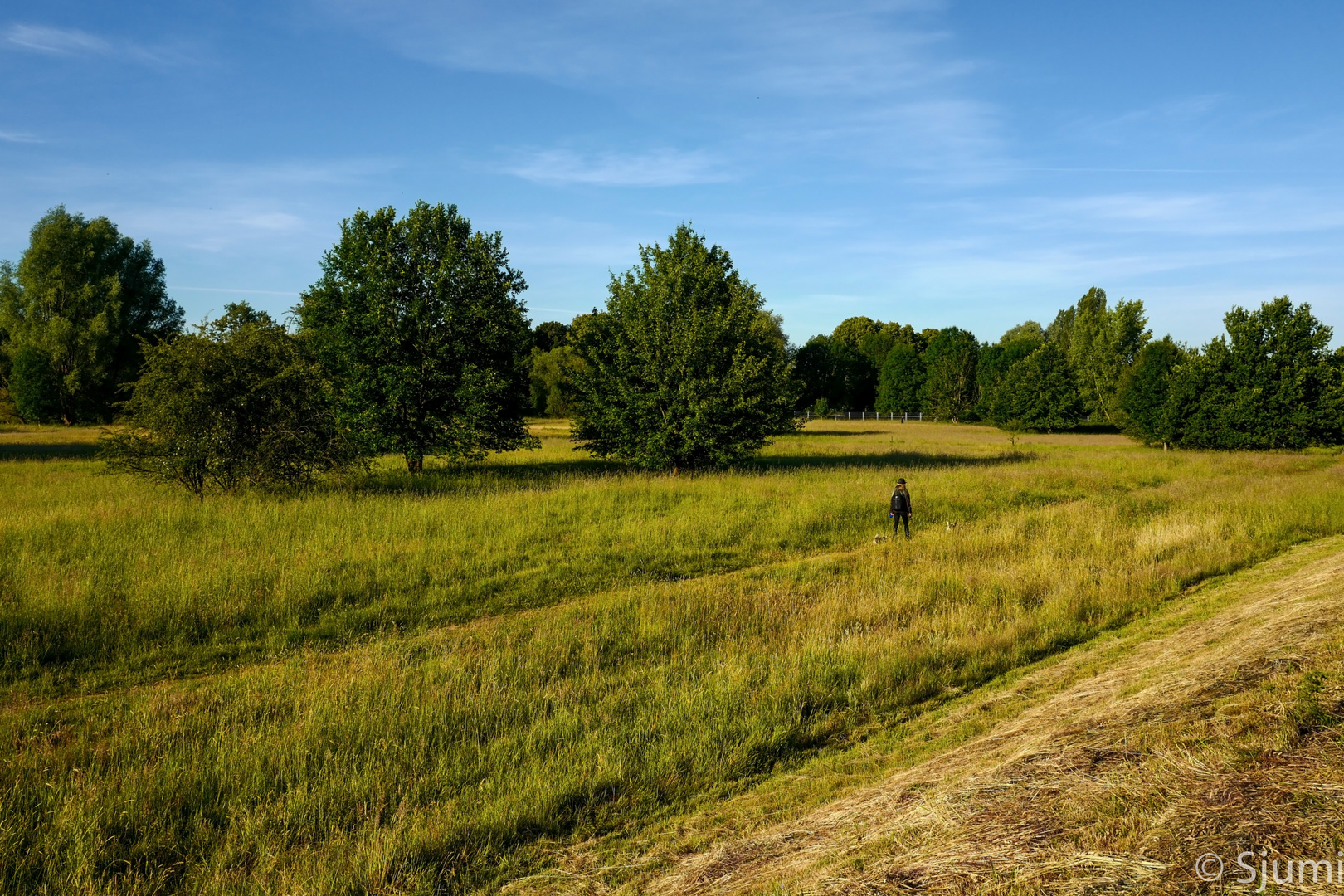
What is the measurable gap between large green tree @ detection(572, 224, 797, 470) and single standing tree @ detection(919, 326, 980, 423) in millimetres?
69924

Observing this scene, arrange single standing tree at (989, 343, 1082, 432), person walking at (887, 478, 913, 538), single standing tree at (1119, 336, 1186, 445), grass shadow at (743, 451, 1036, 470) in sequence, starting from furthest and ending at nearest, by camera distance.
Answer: single standing tree at (989, 343, 1082, 432) < single standing tree at (1119, 336, 1186, 445) < grass shadow at (743, 451, 1036, 470) < person walking at (887, 478, 913, 538)

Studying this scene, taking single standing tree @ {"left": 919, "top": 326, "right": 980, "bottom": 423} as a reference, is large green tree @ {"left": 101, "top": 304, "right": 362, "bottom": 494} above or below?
below

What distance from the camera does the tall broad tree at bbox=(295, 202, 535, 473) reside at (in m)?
24.4

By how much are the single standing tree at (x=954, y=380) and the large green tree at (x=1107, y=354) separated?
1547 cm

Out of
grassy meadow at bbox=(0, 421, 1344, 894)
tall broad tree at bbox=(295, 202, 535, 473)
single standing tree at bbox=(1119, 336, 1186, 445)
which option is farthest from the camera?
single standing tree at bbox=(1119, 336, 1186, 445)

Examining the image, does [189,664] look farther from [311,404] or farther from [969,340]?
[969,340]

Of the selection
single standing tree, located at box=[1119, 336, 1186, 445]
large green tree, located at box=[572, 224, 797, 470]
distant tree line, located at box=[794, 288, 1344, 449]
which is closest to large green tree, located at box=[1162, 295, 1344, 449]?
distant tree line, located at box=[794, 288, 1344, 449]

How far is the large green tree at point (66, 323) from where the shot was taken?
53.2 meters

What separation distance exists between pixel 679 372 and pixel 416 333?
9.67 m

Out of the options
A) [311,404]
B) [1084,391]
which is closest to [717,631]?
[311,404]

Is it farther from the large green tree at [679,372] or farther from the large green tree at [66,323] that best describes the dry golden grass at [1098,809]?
the large green tree at [66,323]

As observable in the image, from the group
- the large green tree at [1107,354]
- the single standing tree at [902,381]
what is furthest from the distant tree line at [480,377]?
the single standing tree at [902,381]

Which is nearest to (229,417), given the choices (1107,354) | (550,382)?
(550,382)

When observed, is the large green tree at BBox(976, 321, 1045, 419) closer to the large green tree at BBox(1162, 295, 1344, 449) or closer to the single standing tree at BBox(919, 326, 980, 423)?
the single standing tree at BBox(919, 326, 980, 423)
